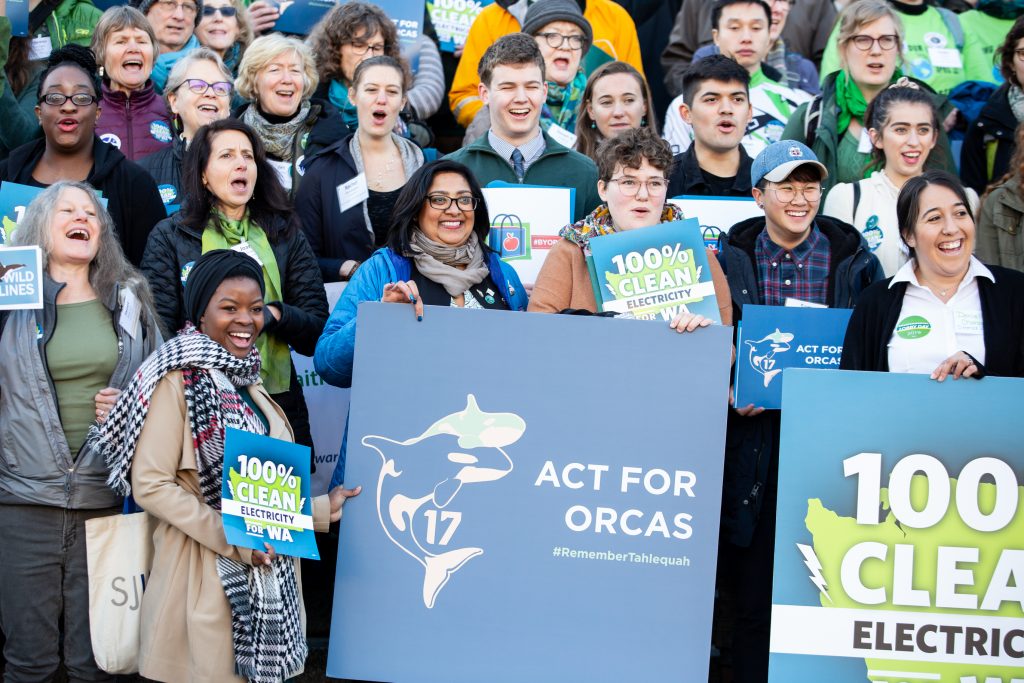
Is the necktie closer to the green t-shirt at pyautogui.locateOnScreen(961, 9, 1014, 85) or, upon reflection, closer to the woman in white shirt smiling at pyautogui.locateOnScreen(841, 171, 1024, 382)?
the woman in white shirt smiling at pyautogui.locateOnScreen(841, 171, 1024, 382)

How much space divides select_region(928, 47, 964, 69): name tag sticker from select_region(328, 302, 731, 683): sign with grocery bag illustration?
450cm

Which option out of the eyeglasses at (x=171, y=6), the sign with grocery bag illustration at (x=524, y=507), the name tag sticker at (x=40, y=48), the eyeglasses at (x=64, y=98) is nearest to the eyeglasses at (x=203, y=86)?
the eyeglasses at (x=64, y=98)

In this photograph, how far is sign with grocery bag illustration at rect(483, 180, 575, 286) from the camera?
20.3 ft

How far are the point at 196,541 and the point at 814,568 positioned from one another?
2.26m

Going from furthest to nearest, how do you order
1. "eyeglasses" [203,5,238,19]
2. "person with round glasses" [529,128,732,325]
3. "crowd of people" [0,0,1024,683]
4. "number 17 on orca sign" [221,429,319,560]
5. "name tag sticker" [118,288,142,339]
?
1. "eyeglasses" [203,5,238,19]
2. "person with round glasses" [529,128,732,325]
3. "name tag sticker" [118,288,142,339]
4. "crowd of people" [0,0,1024,683]
5. "number 17 on orca sign" [221,429,319,560]

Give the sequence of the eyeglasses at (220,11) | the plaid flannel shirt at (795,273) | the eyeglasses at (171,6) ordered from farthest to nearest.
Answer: the eyeglasses at (220,11) < the eyeglasses at (171,6) < the plaid flannel shirt at (795,273)

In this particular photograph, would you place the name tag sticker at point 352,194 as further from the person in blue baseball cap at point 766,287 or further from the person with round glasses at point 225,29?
the person with round glasses at point 225,29

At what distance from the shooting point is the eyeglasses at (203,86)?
23.1ft

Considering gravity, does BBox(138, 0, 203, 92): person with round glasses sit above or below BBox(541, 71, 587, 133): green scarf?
above

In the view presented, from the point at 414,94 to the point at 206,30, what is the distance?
4.46 ft

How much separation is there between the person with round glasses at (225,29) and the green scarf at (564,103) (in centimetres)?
198

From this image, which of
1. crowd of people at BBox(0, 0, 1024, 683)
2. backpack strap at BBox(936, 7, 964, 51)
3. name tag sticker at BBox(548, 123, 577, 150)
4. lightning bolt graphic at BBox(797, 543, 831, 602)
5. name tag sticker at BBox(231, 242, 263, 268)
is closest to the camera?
crowd of people at BBox(0, 0, 1024, 683)

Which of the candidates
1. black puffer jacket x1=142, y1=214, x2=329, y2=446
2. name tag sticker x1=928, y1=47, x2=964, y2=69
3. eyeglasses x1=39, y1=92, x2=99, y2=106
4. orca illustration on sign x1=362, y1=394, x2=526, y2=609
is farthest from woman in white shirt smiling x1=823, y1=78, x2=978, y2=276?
eyeglasses x1=39, y1=92, x2=99, y2=106

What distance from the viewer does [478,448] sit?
508 centimetres
